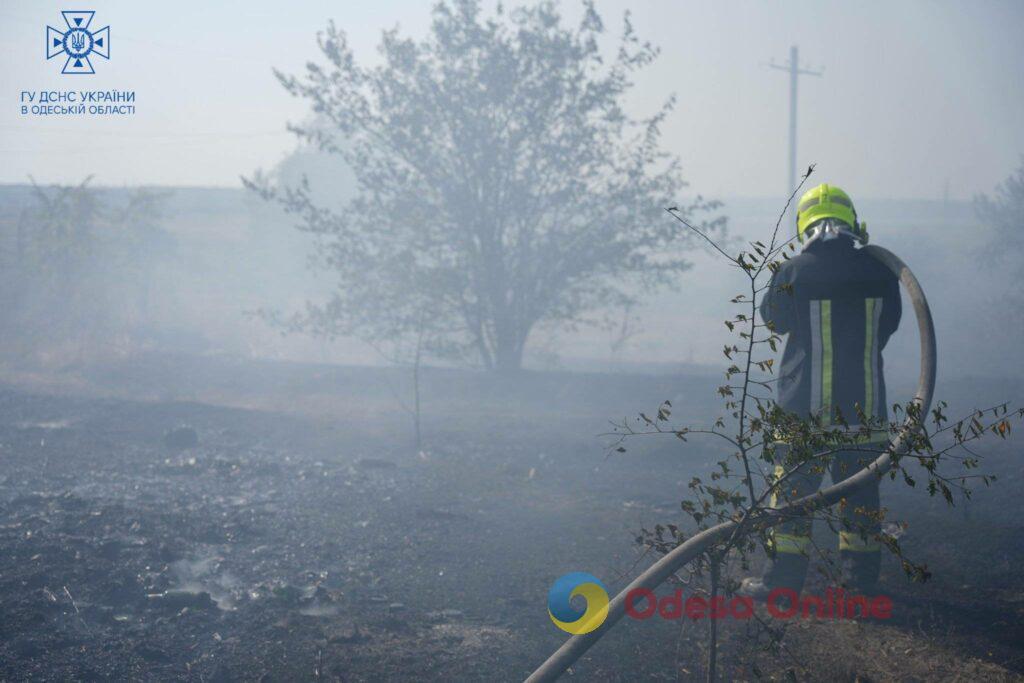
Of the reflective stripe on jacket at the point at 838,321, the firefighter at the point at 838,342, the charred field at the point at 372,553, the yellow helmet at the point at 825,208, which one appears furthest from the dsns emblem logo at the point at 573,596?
the yellow helmet at the point at 825,208

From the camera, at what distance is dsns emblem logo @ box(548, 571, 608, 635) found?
443cm

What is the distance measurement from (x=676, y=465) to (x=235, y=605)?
4.97 m

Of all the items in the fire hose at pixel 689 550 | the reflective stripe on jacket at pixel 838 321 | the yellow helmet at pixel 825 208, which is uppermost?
the yellow helmet at pixel 825 208

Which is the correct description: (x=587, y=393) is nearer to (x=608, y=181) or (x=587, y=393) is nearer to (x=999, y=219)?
(x=608, y=181)

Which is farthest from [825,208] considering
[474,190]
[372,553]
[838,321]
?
[474,190]

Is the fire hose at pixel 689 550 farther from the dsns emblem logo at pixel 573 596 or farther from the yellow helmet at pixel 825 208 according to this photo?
the yellow helmet at pixel 825 208

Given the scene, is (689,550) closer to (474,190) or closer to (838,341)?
(838,341)

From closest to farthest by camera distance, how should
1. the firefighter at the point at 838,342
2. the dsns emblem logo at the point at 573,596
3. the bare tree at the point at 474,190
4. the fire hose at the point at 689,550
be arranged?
the fire hose at the point at 689,550 < the firefighter at the point at 838,342 < the dsns emblem logo at the point at 573,596 < the bare tree at the point at 474,190

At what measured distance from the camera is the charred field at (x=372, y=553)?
3844 mm

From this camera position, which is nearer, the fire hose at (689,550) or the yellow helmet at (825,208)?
the fire hose at (689,550)

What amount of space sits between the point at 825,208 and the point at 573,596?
2695mm

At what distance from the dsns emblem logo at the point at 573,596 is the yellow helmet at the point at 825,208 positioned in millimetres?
2379

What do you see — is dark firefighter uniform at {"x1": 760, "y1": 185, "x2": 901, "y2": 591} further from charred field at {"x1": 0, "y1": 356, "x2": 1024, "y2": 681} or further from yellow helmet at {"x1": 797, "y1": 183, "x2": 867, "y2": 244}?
charred field at {"x1": 0, "y1": 356, "x2": 1024, "y2": 681}

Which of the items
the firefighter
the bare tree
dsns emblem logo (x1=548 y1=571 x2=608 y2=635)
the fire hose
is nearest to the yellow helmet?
the firefighter
